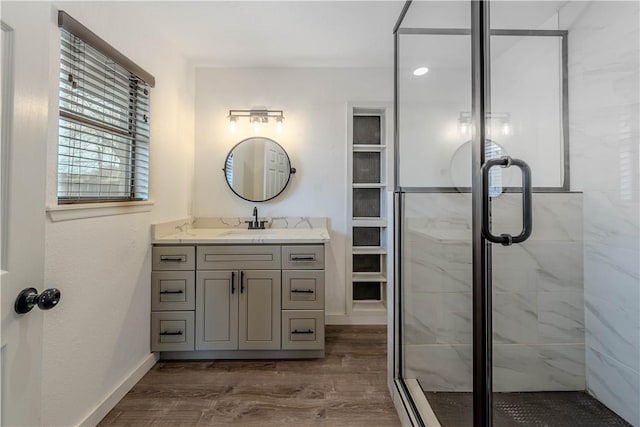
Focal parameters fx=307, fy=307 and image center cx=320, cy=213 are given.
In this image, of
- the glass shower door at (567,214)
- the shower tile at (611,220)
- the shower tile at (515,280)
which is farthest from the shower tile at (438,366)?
the shower tile at (611,220)

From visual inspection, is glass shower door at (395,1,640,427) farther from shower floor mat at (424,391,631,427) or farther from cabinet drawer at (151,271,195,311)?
cabinet drawer at (151,271,195,311)

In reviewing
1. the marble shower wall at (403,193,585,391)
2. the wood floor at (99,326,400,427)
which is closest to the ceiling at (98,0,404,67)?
the marble shower wall at (403,193,585,391)

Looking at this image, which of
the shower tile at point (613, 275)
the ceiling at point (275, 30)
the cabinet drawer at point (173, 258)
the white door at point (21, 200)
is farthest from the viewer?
the cabinet drawer at point (173, 258)

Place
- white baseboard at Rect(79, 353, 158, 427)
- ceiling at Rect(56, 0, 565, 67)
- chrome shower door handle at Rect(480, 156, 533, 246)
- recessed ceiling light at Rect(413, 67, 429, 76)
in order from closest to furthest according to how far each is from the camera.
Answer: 1. chrome shower door handle at Rect(480, 156, 533, 246)
2. white baseboard at Rect(79, 353, 158, 427)
3. ceiling at Rect(56, 0, 565, 67)
4. recessed ceiling light at Rect(413, 67, 429, 76)

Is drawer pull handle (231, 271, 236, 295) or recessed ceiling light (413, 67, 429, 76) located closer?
recessed ceiling light (413, 67, 429, 76)

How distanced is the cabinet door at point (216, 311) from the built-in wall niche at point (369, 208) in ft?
3.88

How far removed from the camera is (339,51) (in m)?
2.57

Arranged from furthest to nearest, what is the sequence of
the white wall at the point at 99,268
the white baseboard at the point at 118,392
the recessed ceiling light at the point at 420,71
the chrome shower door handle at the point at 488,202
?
1. the recessed ceiling light at the point at 420,71
2. the white baseboard at the point at 118,392
3. the white wall at the point at 99,268
4. the chrome shower door handle at the point at 488,202

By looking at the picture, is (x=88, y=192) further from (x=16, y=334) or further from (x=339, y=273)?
(x=339, y=273)

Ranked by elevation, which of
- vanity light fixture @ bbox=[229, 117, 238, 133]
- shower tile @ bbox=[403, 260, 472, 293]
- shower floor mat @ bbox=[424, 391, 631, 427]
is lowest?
shower floor mat @ bbox=[424, 391, 631, 427]

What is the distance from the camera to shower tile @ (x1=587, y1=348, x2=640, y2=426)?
1.44 m

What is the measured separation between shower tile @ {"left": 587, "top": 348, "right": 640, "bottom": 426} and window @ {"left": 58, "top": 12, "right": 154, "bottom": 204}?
2.72m

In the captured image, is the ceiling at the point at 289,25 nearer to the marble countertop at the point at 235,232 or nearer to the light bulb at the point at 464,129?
the light bulb at the point at 464,129

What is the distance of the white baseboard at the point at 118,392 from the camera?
5.10ft
